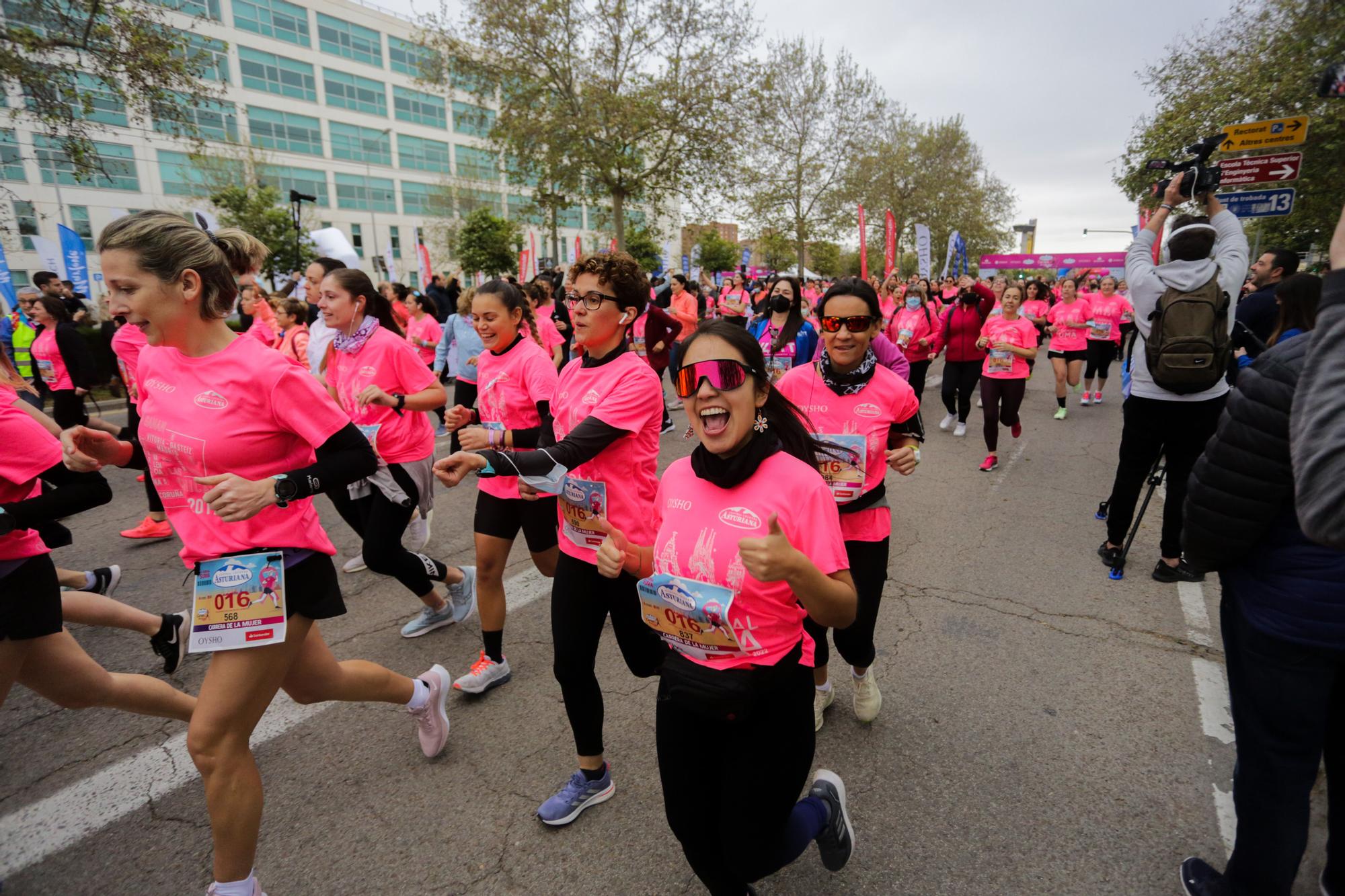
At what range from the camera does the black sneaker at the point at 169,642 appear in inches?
142

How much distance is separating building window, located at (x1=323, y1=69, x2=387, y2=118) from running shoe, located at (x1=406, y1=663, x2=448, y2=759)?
180 ft

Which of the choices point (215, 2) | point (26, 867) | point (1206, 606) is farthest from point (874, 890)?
point (215, 2)

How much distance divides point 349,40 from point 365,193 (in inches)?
407

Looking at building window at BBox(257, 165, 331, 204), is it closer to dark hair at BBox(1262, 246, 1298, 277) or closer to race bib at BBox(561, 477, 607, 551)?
dark hair at BBox(1262, 246, 1298, 277)

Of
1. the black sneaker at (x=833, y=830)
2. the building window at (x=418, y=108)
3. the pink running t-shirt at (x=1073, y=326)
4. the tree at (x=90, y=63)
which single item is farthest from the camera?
the building window at (x=418, y=108)

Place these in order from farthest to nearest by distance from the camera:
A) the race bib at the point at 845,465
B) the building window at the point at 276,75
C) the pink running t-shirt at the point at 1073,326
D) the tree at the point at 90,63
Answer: the building window at the point at 276,75 → the pink running t-shirt at the point at 1073,326 → the tree at the point at 90,63 → the race bib at the point at 845,465

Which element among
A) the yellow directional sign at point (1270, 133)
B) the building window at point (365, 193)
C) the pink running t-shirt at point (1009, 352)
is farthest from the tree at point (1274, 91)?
the building window at point (365, 193)

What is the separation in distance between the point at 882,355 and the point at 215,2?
2111 inches

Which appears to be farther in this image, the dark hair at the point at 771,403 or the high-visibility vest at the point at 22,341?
the high-visibility vest at the point at 22,341

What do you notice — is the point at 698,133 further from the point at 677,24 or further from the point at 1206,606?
the point at 1206,606

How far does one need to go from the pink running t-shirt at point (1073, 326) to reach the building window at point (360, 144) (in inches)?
1906

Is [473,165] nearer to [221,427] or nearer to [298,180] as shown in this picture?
[298,180]

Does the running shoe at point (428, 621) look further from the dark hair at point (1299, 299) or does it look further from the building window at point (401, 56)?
the building window at point (401, 56)

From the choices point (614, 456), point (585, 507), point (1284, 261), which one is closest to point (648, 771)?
point (585, 507)
